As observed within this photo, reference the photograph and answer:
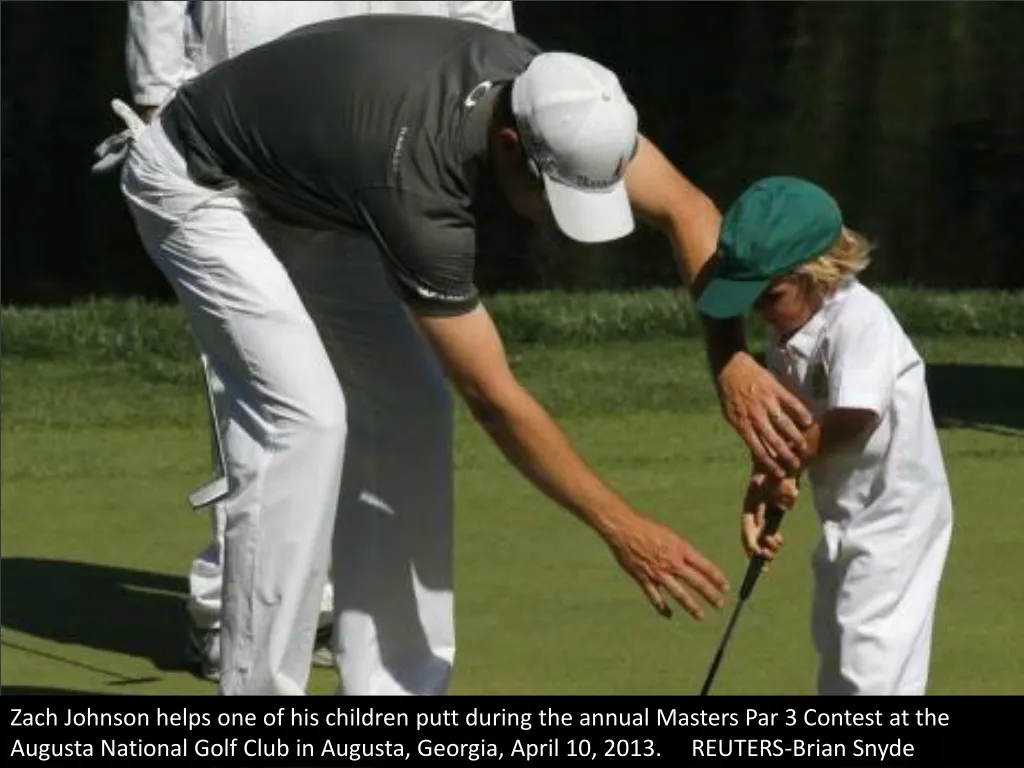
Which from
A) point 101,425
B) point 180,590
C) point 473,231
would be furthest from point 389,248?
point 101,425

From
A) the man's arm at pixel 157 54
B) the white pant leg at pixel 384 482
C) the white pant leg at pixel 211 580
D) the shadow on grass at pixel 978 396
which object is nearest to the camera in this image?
the white pant leg at pixel 384 482

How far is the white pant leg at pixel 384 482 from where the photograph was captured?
5.66 m

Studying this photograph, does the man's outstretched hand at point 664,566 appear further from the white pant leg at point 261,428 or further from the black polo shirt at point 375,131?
the white pant leg at point 261,428

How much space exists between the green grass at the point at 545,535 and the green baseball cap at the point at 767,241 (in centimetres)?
109

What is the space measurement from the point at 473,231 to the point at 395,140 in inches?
8.5

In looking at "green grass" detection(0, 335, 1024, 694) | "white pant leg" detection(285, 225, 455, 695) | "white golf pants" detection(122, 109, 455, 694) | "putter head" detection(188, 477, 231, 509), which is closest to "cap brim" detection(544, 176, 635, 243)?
"white golf pants" detection(122, 109, 455, 694)

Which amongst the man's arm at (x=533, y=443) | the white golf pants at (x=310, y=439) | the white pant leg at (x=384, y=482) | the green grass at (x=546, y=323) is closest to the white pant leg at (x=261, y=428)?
the white golf pants at (x=310, y=439)

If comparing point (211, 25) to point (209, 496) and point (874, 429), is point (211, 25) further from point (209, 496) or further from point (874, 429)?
point (874, 429)

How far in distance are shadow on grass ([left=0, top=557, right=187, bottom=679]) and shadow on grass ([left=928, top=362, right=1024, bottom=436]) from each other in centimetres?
238

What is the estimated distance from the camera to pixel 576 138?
4.86 m

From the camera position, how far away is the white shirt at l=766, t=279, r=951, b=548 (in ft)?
16.6

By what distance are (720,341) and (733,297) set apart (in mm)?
232

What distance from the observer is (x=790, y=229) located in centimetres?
502
